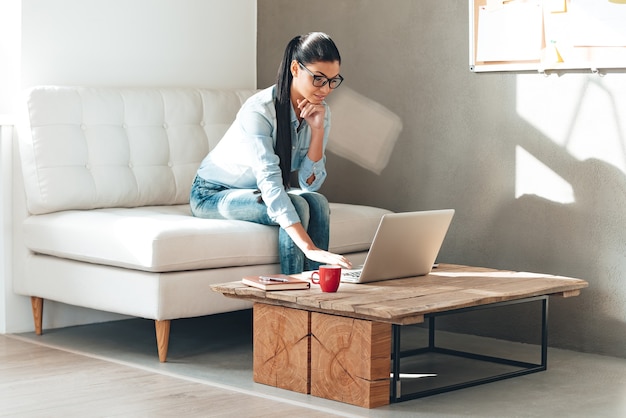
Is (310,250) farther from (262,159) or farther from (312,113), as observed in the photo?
(312,113)

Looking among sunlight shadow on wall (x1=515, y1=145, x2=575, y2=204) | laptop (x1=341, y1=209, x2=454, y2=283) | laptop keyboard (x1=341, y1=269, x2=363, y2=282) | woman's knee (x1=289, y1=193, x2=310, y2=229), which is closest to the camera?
laptop (x1=341, y1=209, x2=454, y2=283)

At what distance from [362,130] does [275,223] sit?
0.91 meters

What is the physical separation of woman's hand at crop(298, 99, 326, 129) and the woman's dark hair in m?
0.05

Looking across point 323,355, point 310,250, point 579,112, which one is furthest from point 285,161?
point 579,112

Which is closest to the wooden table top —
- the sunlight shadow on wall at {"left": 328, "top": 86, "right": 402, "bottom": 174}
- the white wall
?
the sunlight shadow on wall at {"left": 328, "top": 86, "right": 402, "bottom": 174}

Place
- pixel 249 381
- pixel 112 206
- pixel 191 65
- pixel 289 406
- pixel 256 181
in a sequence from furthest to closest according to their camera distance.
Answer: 1. pixel 191 65
2. pixel 112 206
3. pixel 256 181
4. pixel 249 381
5. pixel 289 406

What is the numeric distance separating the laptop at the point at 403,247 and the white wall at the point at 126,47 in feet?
4.85

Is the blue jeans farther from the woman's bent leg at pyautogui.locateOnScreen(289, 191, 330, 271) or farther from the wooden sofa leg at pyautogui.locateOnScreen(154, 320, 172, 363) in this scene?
the wooden sofa leg at pyautogui.locateOnScreen(154, 320, 172, 363)

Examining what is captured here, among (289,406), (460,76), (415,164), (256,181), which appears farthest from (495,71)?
(289,406)

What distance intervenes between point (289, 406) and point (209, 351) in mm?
852

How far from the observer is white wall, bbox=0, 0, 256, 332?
3.90m

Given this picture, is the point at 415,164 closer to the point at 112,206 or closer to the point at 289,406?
the point at 112,206

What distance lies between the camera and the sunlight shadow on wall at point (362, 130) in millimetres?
4223

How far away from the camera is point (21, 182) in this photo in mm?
3814
